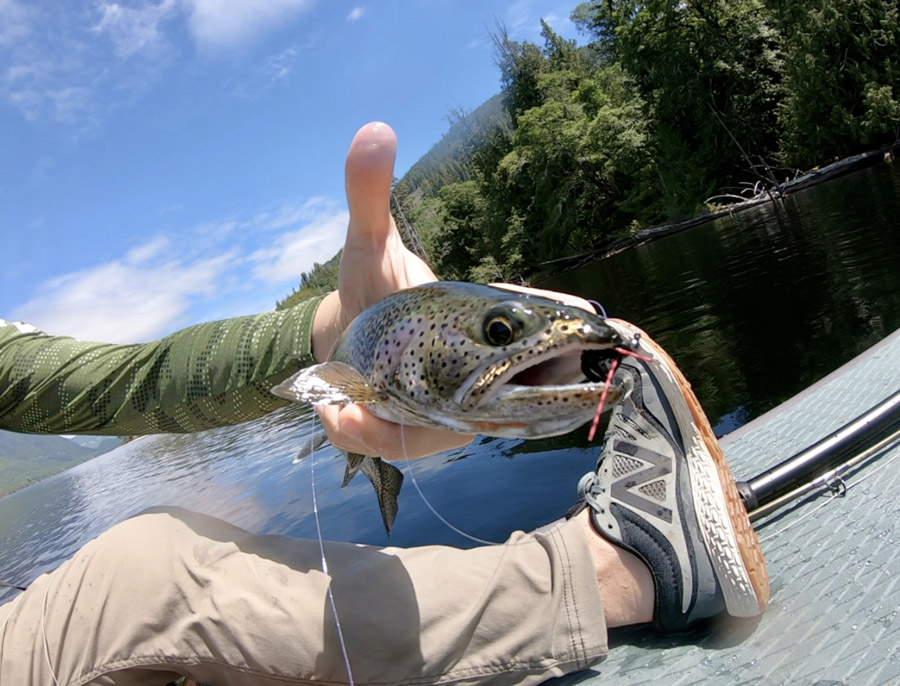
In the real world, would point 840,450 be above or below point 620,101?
below

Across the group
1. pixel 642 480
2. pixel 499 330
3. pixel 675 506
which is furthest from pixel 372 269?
pixel 675 506

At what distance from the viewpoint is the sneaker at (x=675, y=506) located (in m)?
2.84

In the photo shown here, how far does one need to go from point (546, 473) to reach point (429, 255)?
7986 cm

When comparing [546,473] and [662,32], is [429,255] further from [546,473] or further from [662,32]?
[546,473]

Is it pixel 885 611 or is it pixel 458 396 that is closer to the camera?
pixel 458 396

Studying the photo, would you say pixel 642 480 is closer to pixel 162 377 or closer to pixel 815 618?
pixel 815 618

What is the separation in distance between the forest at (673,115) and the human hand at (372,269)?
41754 millimetres

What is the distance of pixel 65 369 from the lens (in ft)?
10.5

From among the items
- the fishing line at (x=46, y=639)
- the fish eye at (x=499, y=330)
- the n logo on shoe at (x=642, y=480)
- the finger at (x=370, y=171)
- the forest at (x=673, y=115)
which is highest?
the forest at (x=673, y=115)

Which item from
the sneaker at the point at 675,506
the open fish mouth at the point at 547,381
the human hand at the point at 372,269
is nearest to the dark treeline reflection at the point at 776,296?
the sneaker at the point at 675,506

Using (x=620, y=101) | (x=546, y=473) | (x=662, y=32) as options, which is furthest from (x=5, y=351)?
(x=620, y=101)

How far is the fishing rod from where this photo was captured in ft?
11.6

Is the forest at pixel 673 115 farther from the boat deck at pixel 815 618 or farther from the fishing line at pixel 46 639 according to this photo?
the fishing line at pixel 46 639

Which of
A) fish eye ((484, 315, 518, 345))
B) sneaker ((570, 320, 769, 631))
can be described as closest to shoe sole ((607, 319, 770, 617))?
sneaker ((570, 320, 769, 631))
